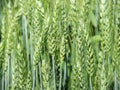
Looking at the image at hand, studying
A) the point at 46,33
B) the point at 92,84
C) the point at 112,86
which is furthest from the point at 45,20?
the point at 112,86

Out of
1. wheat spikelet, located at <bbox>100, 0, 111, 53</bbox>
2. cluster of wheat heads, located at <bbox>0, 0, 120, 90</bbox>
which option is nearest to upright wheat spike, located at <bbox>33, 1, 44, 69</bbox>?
cluster of wheat heads, located at <bbox>0, 0, 120, 90</bbox>

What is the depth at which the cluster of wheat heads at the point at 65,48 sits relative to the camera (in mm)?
1328

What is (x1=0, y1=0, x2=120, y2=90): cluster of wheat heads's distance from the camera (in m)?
1.33

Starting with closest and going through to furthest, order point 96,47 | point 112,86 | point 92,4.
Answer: point 112,86 → point 96,47 → point 92,4

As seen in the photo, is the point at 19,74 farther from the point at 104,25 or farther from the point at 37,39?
the point at 104,25

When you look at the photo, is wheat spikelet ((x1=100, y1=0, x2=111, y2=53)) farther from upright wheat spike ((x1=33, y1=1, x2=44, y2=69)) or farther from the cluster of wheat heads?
upright wheat spike ((x1=33, y1=1, x2=44, y2=69))

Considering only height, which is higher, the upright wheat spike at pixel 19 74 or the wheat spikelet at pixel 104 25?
the wheat spikelet at pixel 104 25

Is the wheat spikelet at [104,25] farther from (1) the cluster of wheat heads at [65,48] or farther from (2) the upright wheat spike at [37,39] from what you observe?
(2) the upright wheat spike at [37,39]

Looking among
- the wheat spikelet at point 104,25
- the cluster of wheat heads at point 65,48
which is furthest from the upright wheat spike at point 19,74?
the wheat spikelet at point 104,25

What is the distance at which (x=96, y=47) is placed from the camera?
1.66 meters

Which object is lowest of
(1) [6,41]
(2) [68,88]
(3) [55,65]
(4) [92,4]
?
(2) [68,88]

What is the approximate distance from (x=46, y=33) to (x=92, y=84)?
0.88 ft

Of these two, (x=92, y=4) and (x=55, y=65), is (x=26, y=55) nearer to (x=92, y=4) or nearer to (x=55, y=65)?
(x=55, y=65)

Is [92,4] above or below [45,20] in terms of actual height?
above
